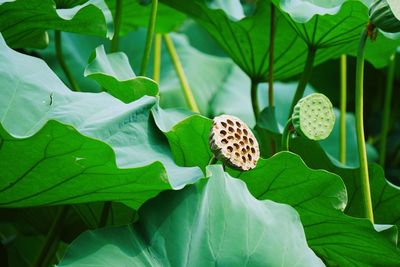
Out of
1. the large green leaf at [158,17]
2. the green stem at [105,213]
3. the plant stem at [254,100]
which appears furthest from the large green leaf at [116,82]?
the large green leaf at [158,17]

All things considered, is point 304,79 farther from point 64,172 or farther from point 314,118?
point 64,172

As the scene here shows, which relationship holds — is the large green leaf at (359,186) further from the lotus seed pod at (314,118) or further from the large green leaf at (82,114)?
the large green leaf at (82,114)

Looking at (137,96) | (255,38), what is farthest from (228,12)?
(137,96)

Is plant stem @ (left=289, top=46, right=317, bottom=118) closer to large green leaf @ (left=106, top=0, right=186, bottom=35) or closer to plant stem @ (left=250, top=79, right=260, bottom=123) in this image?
plant stem @ (left=250, top=79, right=260, bottom=123)

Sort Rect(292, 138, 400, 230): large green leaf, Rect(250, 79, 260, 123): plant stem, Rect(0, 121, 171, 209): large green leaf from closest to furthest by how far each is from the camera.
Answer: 1. Rect(0, 121, 171, 209): large green leaf
2. Rect(292, 138, 400, 230): large green leaf
3. Rect(250, 79, 260, 123): plant stem

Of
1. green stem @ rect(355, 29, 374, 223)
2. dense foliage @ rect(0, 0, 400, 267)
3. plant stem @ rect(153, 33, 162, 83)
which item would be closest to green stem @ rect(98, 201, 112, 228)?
dense foliage @ rect(0, 0, 400, 267)
